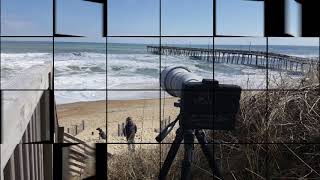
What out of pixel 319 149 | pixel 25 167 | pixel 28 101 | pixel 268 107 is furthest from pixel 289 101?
pixel 28 101

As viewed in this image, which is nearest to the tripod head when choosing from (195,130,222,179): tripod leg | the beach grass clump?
(195,130,222,179): tripod leg

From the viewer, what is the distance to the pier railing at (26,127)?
66cm

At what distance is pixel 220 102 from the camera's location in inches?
74.6

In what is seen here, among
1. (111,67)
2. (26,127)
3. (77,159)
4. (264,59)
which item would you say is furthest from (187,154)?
(111,67)

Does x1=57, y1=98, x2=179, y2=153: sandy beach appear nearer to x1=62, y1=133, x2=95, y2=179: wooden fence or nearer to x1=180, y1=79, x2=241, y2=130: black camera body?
x1=62, y1=133, x2=95, y2=179: wooden fence

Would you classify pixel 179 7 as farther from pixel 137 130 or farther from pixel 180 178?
pixel 180 178

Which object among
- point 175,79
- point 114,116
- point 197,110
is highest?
point 175,79

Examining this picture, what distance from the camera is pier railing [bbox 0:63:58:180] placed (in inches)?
25.9

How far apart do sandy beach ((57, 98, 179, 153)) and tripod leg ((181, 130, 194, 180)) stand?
2.20ft

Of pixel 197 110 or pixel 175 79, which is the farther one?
pixel 175 79

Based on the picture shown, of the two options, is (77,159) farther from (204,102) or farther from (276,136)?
(276,136)

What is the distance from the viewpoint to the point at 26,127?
0.90 metres

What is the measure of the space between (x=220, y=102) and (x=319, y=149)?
0.55 meters

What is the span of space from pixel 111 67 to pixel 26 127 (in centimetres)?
311
